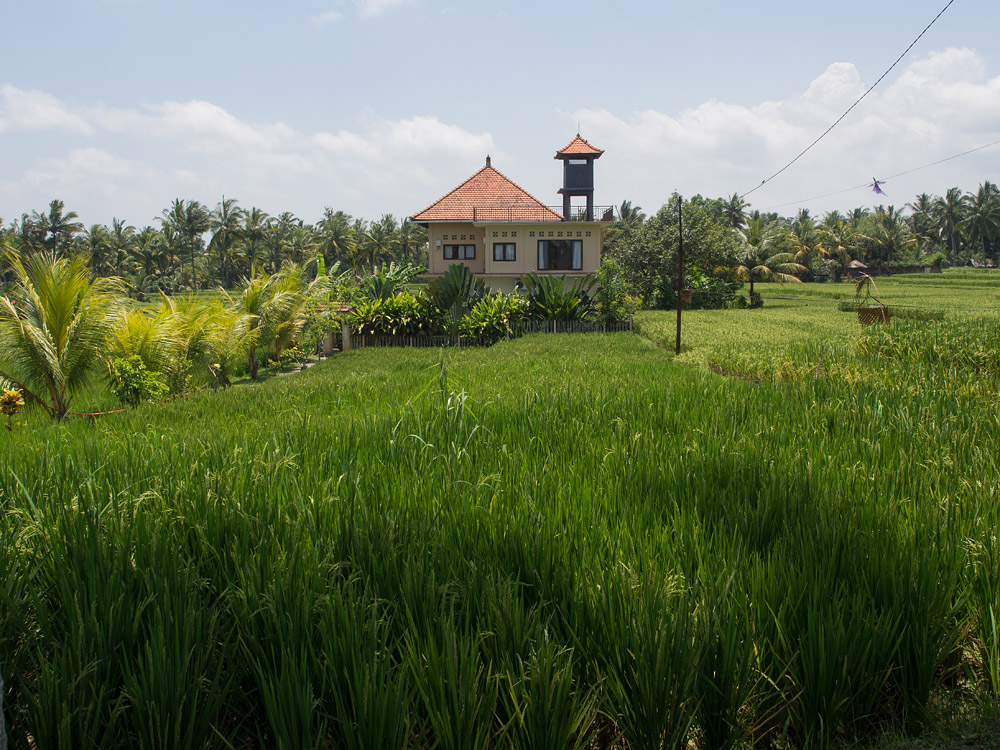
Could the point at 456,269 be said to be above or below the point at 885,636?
above

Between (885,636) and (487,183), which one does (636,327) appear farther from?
(885,636)

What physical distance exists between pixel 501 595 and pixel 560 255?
29.0 metres

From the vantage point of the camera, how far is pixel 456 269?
22.2 metres

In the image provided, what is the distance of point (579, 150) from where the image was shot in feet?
101

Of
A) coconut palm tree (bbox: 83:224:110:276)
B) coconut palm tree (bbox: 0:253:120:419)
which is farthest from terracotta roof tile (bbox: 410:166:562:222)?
coconut palm tree (bbox: 83:224:110:276)

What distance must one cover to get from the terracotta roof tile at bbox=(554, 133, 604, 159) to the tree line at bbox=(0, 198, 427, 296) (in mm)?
34576

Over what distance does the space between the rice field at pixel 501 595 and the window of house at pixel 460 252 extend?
2786cm

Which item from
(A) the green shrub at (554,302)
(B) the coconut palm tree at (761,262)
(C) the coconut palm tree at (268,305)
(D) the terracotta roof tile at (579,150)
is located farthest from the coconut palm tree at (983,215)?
(C) the coconut palm tree at (268,305)

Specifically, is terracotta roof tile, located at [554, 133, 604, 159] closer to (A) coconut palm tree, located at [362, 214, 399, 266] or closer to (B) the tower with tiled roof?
(B) the tower with tiled roof

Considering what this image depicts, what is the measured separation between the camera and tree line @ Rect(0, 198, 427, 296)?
61.8m

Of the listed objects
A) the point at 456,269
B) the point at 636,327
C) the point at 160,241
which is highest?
the point at 160,241

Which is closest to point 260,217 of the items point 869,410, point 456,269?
point 456,269

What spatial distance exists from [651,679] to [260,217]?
7196cm

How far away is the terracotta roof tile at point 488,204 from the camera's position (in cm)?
3012
